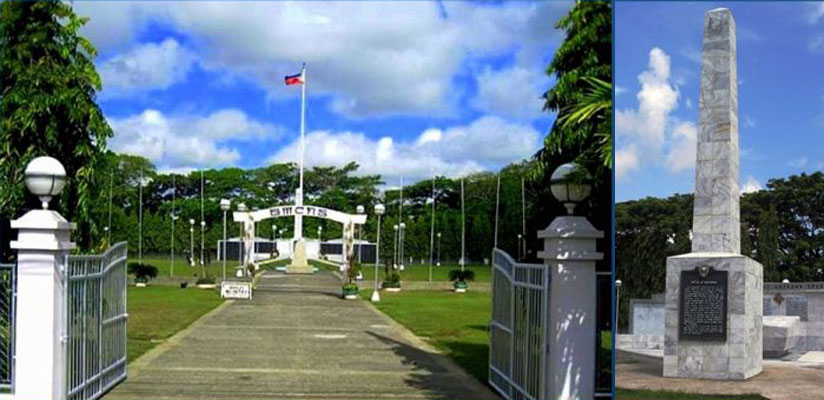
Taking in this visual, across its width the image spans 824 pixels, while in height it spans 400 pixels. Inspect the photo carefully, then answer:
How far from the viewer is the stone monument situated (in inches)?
437

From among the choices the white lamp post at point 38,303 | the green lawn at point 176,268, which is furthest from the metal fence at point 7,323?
the green lawn at point 176,268

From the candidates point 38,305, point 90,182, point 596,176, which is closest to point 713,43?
point 596,176

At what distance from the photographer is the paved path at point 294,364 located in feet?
27.7

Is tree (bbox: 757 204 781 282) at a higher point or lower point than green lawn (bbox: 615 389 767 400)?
higher

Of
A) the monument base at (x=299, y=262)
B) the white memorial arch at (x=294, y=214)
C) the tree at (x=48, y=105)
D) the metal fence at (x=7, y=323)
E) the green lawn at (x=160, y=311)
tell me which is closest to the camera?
the metal fence at (x=7, y=323)

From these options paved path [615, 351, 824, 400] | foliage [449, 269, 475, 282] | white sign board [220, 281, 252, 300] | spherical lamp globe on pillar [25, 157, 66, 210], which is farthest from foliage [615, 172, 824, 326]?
spherical lamp globe on pillar [25, 157, 66, 210]

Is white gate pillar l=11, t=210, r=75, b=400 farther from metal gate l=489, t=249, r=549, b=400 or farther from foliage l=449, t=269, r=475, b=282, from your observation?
foliage l=449, t=269, r=475, b=282

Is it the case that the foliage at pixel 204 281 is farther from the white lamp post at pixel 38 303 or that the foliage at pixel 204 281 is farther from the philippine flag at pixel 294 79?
the white lamp post at pixel 38 303

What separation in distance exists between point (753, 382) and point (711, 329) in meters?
0.78

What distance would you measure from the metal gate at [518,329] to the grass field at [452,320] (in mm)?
862

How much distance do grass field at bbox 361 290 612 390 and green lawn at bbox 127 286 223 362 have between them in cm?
363

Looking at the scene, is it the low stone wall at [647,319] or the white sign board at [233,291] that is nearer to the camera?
the low stone wall at [647,319]

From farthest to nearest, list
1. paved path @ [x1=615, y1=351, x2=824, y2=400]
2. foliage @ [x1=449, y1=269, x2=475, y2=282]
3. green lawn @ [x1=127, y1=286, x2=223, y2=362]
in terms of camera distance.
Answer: foliage @ [x1=449, y1=269, x2=475, y2=282] → green lawn @ [x1=127, y1=286, x2=223, y2=362] → paved path @ [x1=615, y1=351, x2=824, y2=400]

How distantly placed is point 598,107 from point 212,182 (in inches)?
705
